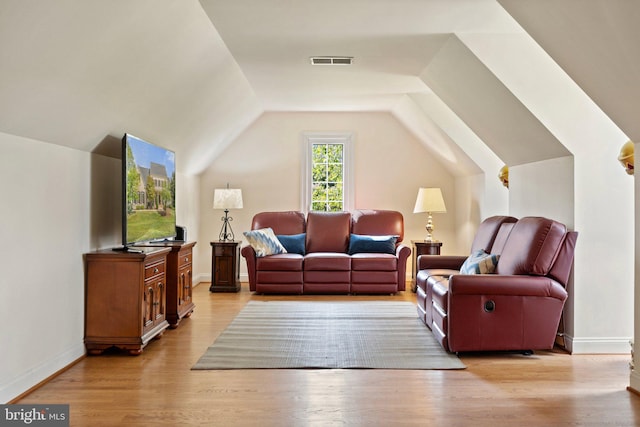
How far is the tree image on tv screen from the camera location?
428 cm

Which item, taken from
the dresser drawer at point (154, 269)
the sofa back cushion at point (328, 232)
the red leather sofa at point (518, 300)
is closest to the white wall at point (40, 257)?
the dresser drawer at point (154, 269)

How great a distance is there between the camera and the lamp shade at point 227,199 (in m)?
7.47

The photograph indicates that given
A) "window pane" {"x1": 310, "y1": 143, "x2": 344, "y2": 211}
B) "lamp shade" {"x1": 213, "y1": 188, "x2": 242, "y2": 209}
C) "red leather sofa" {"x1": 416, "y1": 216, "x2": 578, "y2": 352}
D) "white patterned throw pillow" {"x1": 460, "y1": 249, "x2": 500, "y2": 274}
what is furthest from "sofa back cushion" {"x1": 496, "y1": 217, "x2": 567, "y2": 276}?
"window pane" {"x1": 310, "y1": 143, "x2": 344, "y2": 211}

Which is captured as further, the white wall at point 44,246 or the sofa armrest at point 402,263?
the sofa armrest at point 402,263

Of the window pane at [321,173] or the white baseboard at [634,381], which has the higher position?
the window pane at [321,173]

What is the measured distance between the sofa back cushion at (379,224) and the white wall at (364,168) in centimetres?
53

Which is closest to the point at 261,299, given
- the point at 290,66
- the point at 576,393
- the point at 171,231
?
the point at 171,231

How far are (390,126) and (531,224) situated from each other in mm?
4246

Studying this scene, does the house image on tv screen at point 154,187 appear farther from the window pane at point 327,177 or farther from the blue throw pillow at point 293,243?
the window pane at point 327,177

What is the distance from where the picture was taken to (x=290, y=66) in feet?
17.8

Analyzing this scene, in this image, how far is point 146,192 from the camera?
4.67m

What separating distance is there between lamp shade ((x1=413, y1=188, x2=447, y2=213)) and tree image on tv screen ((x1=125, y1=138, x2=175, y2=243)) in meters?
3.43

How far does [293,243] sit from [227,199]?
42.0 inches

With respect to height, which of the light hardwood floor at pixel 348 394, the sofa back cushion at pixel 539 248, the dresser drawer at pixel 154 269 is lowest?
the light hardwood floor at pixel 348 394
